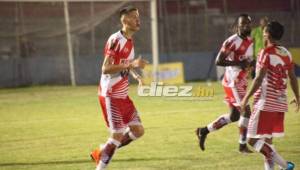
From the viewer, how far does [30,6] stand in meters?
25.9

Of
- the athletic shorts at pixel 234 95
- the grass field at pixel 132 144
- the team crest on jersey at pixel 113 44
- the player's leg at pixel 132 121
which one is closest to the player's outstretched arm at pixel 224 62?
the athletic shorts at pixel 234 95

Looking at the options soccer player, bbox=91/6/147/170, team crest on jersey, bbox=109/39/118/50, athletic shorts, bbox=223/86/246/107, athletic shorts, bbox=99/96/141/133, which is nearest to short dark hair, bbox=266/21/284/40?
soccer player, bbox=91/6/147/170

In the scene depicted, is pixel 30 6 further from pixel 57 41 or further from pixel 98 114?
pixel 98 114

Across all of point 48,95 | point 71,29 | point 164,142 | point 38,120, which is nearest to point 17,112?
point 38,120

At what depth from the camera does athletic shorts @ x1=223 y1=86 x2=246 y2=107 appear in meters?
11.4

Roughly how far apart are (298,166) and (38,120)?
26.1 ft

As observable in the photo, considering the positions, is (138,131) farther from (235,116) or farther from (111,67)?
(235,116)

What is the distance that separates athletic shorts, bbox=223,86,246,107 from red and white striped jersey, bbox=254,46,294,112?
2.63 meters

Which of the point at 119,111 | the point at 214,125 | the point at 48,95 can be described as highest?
the point at 119,111

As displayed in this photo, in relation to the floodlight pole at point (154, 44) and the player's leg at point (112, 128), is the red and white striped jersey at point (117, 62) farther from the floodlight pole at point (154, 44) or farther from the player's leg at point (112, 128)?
the floodlight pole at point (154, 44)

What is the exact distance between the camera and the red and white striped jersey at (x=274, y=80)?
27.7 feet

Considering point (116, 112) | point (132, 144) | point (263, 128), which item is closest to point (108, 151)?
A: point (116, 112)

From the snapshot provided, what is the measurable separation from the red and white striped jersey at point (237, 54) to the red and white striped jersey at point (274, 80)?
2.67 metres

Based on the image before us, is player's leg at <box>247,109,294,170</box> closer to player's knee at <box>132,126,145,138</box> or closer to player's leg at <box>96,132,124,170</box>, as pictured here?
player's knee at <box>132,126,145,138</box>
